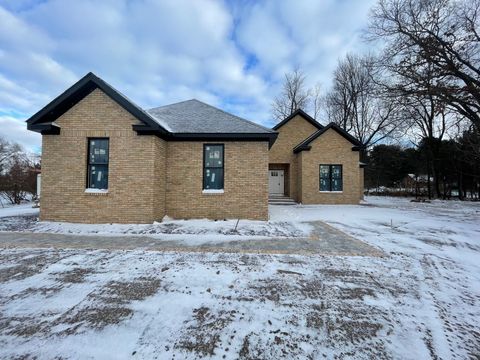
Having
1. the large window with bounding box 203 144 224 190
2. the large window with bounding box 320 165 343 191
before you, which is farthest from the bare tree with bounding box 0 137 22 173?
the large window with bounding box 320 165 343 191

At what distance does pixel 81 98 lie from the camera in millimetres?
8641

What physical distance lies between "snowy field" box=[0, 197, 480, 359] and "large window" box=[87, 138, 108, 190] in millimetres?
3564

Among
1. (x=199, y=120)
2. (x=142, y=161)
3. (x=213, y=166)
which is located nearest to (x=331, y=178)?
(x=213, y=166)

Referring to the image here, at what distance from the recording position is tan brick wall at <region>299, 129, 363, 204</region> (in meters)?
16.6

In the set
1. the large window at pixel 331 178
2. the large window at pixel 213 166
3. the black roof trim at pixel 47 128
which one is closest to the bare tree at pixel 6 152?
the black roof trim at pixel 47 128

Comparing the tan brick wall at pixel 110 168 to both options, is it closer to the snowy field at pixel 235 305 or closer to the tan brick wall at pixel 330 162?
the snowy field at pixel 235 305

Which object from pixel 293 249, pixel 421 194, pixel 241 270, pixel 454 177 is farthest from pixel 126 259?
pixel 454 177

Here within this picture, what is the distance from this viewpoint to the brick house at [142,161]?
332 inches

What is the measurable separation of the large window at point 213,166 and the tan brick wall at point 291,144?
948 centimetres

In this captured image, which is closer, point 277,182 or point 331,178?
point 331,178

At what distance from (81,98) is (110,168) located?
2.81 metres

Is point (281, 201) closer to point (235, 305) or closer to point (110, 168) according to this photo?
point (110, 168)

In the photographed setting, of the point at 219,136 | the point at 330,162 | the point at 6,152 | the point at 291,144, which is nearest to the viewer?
the point at 219,136

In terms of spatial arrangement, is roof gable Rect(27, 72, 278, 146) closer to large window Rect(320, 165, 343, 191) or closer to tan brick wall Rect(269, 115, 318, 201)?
tan brick wall Rect(269, 115, 318, 201)
